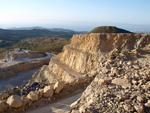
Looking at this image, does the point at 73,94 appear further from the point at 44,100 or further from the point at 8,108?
the point at 8,108

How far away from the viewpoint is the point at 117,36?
59.6 ft

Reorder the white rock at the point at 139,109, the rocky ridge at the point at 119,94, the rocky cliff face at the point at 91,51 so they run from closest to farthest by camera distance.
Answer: the white rock at the point at 139,109 < the rocky ridge at the point at 119,94 < the rocky cliff face at the point at 91,51

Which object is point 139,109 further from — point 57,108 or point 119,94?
point 57,108

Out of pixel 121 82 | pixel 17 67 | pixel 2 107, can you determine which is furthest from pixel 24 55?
pixel 121 82

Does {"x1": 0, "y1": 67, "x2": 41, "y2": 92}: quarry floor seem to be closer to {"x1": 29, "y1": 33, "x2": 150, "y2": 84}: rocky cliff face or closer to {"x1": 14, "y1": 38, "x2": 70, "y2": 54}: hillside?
{"x1": 29, "y1": 33, "x2": 150, "y2": 84}: rocky cliff face

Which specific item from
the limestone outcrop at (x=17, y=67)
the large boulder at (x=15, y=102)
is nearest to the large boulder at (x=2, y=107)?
the large boulder at (x=15, y=102)

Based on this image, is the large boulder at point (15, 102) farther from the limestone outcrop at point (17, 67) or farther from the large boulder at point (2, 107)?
the limestone outcrop at point (17, 67)

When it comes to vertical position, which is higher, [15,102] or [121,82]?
[121,82]

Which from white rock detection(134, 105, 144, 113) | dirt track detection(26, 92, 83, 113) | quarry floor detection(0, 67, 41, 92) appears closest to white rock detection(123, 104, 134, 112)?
white rock detection(134, 105, 144, 113)

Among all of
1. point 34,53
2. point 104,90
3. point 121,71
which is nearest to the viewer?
point 104,90

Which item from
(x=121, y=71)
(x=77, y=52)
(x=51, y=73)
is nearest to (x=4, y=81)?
(x=51, y=73)

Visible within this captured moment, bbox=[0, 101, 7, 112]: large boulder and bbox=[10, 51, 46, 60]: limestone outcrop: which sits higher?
bbox=[0, 101, 7, 112]: large boulder

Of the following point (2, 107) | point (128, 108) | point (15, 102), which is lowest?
point (2, 107)

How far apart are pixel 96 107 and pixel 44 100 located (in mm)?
3143
